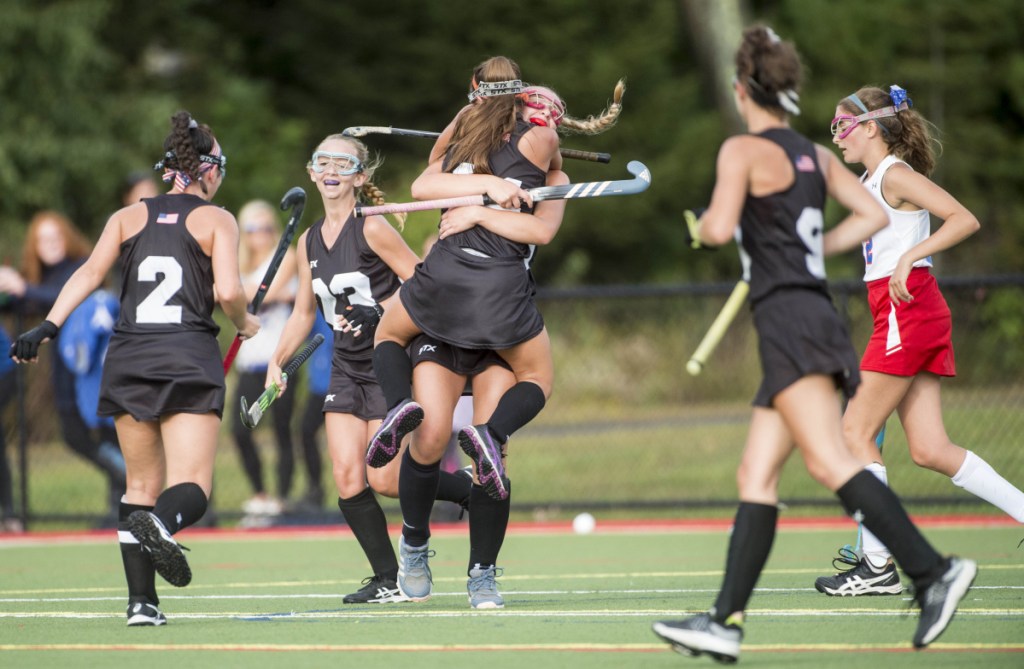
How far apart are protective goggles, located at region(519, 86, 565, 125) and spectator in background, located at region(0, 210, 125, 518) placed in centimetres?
601

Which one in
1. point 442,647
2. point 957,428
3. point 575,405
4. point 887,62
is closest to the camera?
point 442,647

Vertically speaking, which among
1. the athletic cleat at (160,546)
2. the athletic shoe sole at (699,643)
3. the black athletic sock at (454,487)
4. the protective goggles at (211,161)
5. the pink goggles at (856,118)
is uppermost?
the pink goggles at (856,118)

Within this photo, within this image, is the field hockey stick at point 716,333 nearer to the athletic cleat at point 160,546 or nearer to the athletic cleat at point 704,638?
the athletic cleat at point 704,638

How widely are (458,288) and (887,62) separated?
22719 mm

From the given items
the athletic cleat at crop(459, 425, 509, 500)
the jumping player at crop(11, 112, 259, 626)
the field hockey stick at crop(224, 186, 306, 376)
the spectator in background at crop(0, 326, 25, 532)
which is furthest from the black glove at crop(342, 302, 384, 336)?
the spectator in background at crop(0, 326, 25, 532)

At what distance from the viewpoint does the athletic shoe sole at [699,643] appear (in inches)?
184

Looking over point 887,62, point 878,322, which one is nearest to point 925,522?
point 878,322

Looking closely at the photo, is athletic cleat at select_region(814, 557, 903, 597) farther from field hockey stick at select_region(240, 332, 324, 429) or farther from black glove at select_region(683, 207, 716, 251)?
field hockey stick at select_region(240, 332, 324, 429)

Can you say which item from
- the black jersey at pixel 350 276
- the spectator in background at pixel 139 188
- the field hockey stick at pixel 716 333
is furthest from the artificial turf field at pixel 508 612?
the spectator in background at pixel 139 188

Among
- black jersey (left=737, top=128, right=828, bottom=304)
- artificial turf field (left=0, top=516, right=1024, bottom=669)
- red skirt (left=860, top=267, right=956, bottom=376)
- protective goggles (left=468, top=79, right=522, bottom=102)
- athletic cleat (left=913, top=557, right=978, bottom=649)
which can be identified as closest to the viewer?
athletic cleat (left=913, top=557, right=978, bottom=649)

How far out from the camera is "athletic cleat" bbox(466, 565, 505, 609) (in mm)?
6422

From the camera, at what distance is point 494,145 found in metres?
6.36

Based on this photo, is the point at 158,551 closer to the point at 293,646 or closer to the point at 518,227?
the point at 293,646

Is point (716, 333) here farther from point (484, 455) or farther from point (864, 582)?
point (864, 582)
